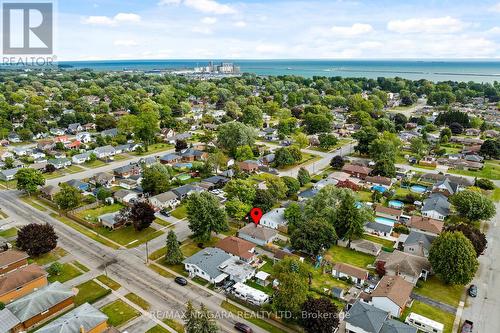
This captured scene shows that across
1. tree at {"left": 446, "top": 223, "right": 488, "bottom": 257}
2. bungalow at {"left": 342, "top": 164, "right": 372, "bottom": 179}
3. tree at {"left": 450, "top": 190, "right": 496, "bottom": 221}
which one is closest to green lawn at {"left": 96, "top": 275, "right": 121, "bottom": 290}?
tree at {"left": 446, "top": 223, "right": 488, "bottom": 257}

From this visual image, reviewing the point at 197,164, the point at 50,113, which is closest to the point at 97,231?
the point at 197,164

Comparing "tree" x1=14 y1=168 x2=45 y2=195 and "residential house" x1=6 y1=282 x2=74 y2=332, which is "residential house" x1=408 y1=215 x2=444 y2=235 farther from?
"tree" x1=14 y1=168 x2=45 y2=195

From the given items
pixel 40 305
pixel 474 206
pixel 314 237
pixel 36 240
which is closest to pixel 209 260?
pixel 314 237

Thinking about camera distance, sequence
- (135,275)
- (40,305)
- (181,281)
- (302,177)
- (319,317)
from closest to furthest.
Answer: (319,317), (40,305), (181,281), (135,275), (302,177)

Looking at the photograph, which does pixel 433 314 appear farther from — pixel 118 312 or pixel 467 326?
pixel 118 312

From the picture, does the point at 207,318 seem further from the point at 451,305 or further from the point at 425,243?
the point at 425,243

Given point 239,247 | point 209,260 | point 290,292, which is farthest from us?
point 239,247
